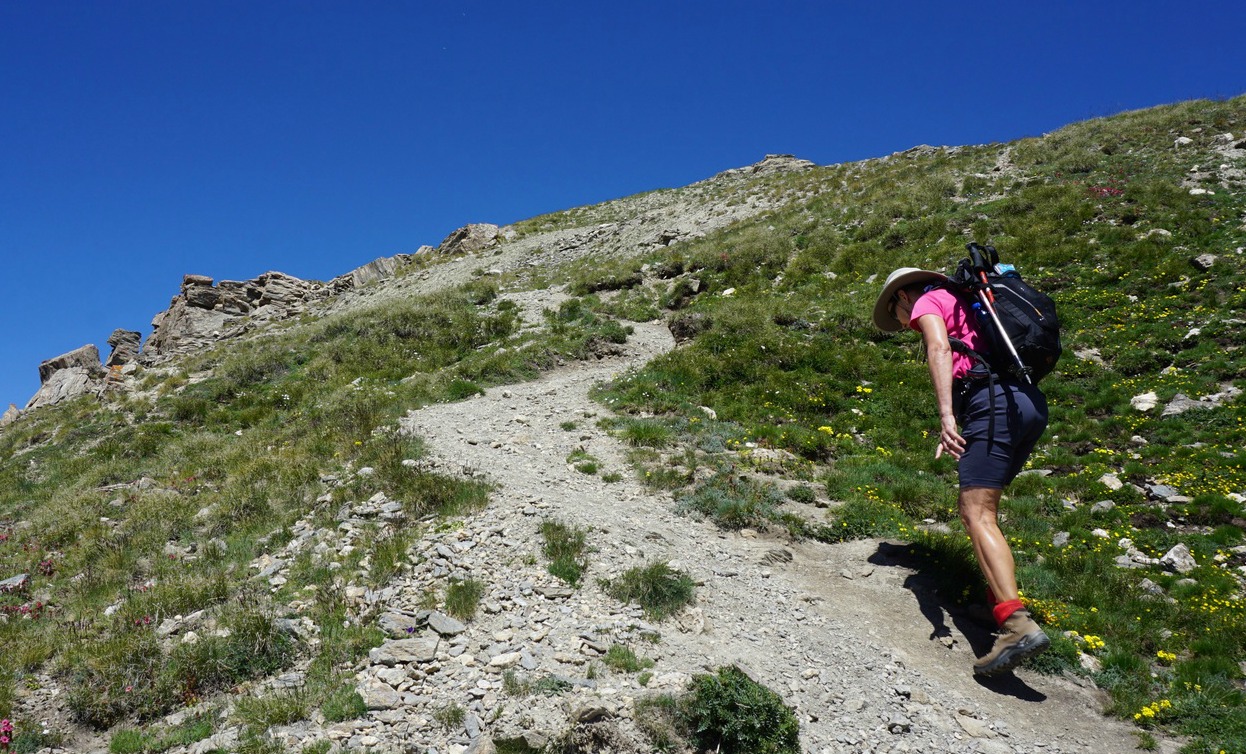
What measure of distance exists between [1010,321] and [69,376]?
51655mm

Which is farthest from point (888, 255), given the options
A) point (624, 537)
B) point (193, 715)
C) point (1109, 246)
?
point (193, 715)

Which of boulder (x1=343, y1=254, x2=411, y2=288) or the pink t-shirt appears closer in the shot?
the pink t-shirt

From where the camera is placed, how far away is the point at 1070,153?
26.2 metres

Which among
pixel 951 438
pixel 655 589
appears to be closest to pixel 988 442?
pixel 951 438

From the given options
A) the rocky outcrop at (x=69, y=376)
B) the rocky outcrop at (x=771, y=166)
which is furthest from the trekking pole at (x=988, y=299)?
the rocky outcrop at (x=771, y=166)

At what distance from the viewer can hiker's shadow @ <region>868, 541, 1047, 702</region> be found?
642 cm

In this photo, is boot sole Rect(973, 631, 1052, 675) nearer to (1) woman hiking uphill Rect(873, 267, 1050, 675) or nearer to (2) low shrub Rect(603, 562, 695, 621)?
(1) woman hiking uphill Rect(873, 267, 1050, 675)

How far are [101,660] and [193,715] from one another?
1.66m

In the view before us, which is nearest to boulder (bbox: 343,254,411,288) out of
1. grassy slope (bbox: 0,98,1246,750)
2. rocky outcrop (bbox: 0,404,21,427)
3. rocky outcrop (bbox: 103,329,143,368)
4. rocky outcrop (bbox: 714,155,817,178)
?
rocky outcrop (bbox: 103,329,143,368)

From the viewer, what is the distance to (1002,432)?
20.0ft

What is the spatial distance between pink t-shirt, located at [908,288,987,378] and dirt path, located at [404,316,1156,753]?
10.0 feet

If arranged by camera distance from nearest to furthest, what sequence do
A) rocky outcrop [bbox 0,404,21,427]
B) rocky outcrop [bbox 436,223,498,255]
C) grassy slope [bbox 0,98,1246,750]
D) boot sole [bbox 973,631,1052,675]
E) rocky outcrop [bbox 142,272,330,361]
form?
boot sole [bbox 973,631,1052,675] → grassy slope [bbox 0,98,1246,750] → rocky outcrop [bbox 0,404,21,427] → rocky outcrop [bbox 142,272,330,361] → rocky outcrop [bbox 436,223,498,255]

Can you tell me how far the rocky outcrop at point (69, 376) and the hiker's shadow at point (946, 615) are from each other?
42427 mm

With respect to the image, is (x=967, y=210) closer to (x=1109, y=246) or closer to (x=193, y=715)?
(x=1109, y=246)
